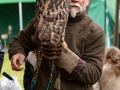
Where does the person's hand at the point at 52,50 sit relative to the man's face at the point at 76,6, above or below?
below

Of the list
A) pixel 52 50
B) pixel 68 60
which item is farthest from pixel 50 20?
pixel 68 60

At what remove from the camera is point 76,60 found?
1.76 m

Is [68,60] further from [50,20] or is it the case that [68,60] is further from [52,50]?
[50,20]

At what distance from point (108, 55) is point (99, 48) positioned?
1.39 m

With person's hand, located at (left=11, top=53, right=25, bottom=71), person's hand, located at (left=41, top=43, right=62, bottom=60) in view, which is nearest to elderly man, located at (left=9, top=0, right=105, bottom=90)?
person's hand, located at (left=11, top=53, right=25, bottom=71)

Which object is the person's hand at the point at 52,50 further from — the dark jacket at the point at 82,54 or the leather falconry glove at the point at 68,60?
the dark jacket at the point at 82,54

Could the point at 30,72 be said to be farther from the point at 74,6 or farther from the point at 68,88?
the point at 74,6

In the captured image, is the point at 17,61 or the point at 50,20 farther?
the point at 17,61

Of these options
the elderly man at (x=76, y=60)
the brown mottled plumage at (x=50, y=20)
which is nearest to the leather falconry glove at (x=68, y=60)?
the elderly man at (x=76, y=60)

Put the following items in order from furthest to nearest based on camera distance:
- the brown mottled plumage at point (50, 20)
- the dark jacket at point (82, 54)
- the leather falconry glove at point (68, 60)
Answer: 1. the dark jacket at point (82, 54)
2. the leather falconry glove at point (68, 60)
3. the brown mottled plumage at point (50, 20)

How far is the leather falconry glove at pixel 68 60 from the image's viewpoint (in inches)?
66.9

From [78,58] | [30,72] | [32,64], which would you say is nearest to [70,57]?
[78,58]

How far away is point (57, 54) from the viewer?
1.61 metres

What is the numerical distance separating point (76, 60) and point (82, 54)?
12 centimetres
